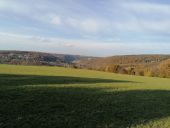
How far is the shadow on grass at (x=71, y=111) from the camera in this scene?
13211 millimetres

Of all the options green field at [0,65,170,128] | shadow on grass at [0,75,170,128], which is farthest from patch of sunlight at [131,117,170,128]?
shadow on grass at [0,75,170,128]

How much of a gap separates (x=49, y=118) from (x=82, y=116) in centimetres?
160

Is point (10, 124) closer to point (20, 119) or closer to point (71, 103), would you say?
point (20, 119)

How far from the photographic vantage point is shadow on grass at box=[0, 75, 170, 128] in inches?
520

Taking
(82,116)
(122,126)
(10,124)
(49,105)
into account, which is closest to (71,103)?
(49,105)

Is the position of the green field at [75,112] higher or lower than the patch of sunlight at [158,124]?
higher

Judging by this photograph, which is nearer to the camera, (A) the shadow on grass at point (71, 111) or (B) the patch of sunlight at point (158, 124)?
(A) the shadow on grass at point (71, 111)

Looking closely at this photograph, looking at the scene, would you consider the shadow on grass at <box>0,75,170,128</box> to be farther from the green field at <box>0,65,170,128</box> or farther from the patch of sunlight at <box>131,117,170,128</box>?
the patch of sunlight at <box>131,117,170,128</box>

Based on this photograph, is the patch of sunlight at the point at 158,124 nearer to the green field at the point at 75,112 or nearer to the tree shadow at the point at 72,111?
the green field at the point at 75,112

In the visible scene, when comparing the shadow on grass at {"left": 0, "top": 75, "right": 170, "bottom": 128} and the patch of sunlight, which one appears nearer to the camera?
the shadow on grass at {"left": 0, "top": 75, "right": 170, "bottom": 128}

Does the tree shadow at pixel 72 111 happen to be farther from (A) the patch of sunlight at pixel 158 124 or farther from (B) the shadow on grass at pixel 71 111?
(A) the patch of sunlight at pixel 158 124

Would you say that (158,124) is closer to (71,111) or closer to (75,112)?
(75,112)

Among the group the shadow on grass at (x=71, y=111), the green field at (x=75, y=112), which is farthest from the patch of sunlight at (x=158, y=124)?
the shadow on grass at (x=71, y=111)

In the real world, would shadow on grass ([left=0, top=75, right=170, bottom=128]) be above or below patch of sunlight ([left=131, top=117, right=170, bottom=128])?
above
